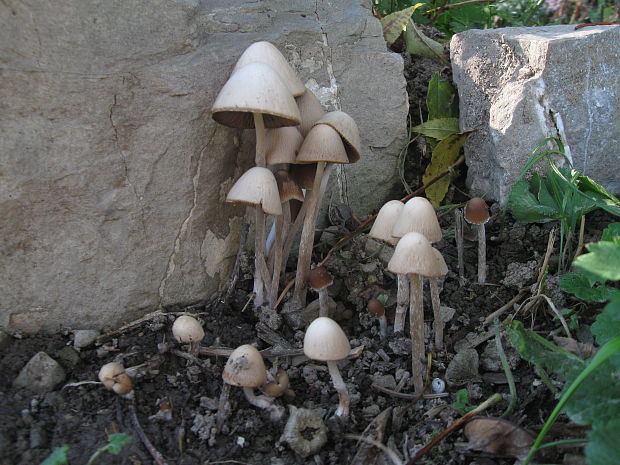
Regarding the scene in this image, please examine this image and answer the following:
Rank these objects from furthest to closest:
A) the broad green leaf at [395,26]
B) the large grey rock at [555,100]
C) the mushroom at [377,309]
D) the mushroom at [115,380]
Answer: the broad green leaf at [395,26]
the large grey rock at [555,100]
the mushroom at [377,309]
the mushroom at [115,380]

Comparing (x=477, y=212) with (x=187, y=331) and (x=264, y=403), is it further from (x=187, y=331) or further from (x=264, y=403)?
(x=187, y=331)

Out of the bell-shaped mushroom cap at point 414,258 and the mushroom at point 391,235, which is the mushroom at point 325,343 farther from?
the mushroom at point 391,235

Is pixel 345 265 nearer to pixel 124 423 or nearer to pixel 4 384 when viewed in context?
pixel 124 423

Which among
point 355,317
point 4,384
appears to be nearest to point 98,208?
point 4,384

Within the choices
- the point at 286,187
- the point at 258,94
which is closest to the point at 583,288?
the point at 286,187

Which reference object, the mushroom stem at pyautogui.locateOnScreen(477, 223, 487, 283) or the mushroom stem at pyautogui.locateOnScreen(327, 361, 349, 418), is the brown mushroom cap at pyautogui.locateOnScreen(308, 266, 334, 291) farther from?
the mushroom stem at pyautogui.locateOnScreen(477, 223, 487, 283)

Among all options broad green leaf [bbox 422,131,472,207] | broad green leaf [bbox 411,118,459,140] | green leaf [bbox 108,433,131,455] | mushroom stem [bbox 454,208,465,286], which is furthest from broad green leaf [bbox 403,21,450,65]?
green leaf [bbox 108,433,131,455]

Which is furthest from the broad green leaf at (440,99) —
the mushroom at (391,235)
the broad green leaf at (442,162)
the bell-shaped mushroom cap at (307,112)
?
the mushroom at (391,235)
